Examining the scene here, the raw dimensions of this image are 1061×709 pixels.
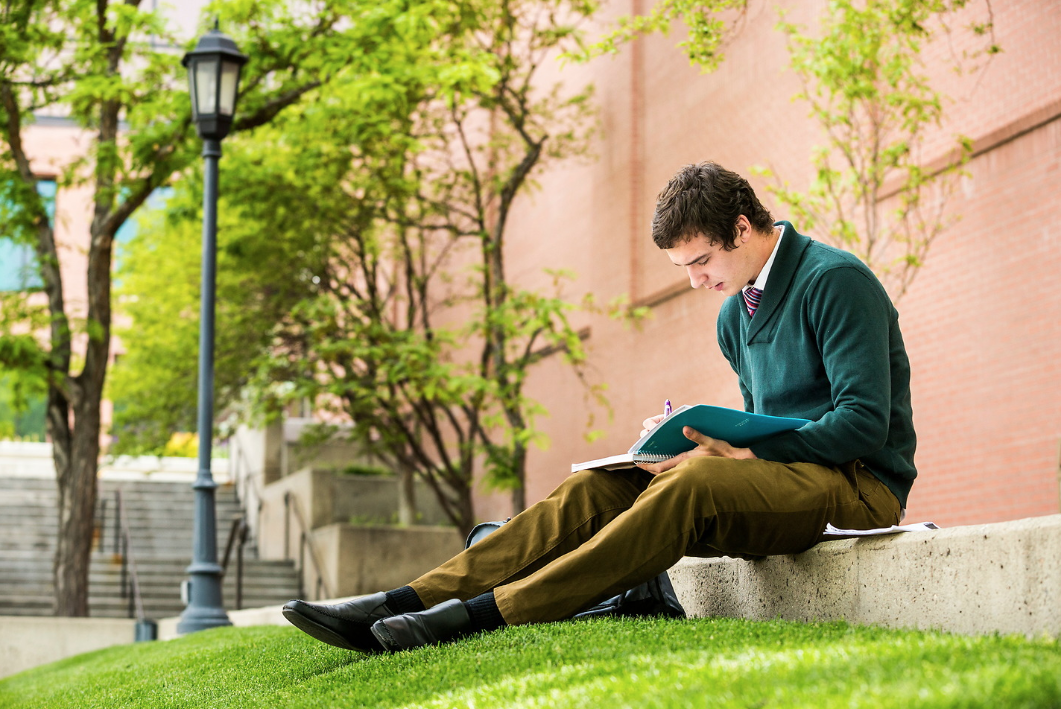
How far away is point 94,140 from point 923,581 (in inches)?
412

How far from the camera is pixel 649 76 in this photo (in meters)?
13.2

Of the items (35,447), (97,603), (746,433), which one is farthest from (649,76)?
(35,447)

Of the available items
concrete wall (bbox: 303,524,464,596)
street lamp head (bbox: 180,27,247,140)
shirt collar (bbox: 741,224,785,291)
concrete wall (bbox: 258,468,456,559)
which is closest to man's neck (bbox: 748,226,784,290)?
→ shirt collar (bbox: 741,224,785,291)

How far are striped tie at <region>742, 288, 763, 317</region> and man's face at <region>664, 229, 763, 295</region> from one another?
3cm

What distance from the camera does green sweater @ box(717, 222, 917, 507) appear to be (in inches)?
131

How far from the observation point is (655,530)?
329 cm

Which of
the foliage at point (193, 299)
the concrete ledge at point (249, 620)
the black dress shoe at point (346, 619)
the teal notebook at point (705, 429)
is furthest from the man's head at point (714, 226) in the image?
the foliage at point (193, 299)

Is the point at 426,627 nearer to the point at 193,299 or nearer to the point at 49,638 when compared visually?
the point at 49,638

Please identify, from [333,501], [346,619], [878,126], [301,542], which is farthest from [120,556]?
[346,619]

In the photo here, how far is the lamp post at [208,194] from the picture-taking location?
884 cm

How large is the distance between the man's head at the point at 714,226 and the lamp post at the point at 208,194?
611cm

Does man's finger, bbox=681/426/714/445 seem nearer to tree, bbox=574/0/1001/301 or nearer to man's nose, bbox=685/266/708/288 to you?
man's nose, bbox=685/266/708/288

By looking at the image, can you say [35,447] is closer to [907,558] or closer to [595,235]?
[595,235]

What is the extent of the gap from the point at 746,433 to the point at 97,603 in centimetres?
1256
